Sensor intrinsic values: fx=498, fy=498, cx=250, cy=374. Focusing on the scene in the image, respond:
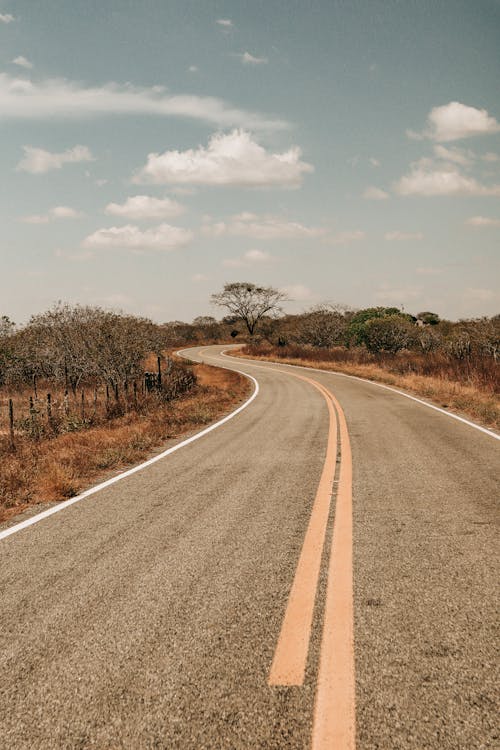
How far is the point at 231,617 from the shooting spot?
3.03 m

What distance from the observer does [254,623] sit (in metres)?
2.95

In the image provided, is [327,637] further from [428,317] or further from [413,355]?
[428,317]

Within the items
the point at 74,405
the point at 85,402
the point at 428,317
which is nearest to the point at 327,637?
the point at 74,405

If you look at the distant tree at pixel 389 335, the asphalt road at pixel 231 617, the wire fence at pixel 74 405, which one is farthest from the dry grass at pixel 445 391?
the wire fence at pixel 74 405

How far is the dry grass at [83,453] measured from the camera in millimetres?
6520

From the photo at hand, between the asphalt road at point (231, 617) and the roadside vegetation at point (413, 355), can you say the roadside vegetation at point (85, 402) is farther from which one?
the roadside vegetation at point (413, 355)

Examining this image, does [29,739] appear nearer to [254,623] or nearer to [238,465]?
[254,623]

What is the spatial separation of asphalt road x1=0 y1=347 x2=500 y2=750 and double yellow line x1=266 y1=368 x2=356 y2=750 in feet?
0.14

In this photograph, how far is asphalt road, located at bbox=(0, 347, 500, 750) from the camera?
2.13 m

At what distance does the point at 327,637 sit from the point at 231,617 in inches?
A: 24.1

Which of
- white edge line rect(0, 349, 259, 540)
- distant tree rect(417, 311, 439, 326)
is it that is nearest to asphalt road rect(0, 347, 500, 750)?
white edge line rect(0, 349, 259, 540)

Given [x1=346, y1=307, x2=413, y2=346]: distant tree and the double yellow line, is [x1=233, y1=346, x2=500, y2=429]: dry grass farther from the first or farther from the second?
[x1=346, y1=307, x2=413, y2=346]: distant tree

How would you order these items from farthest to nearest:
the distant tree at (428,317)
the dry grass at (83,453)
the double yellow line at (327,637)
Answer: the distant tree at (428,317)
the dry grass at (83,453)
the double yellow line at (327,637)

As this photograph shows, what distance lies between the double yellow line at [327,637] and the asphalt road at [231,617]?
0.14 feet
